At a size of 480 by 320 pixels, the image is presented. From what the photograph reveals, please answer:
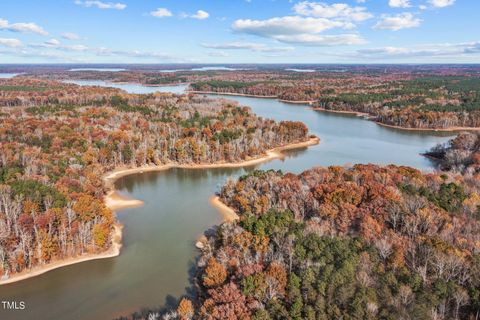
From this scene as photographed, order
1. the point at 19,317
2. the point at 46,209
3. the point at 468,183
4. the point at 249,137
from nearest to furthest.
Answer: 1. the point at 19,317
2. the point at 46,209
3. the point at 468,183
4. the point at 249,137

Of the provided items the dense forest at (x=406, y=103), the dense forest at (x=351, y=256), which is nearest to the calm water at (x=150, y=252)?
the dense forest at (x=351, y=256)

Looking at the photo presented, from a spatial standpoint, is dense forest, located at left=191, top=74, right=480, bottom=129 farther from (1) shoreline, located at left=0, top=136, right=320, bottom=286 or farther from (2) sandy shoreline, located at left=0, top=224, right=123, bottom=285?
(2) sandy shoreline, located at left=0, top=224, right=123, bottom=285

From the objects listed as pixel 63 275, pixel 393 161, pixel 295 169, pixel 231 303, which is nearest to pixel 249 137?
pixel 295 169

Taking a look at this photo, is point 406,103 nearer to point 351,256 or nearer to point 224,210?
point 224,210

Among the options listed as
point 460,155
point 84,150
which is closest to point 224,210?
point 84,150

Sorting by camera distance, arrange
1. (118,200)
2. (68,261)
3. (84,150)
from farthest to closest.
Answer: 1. (84,150)
2. (118,200)
3. (68,261)

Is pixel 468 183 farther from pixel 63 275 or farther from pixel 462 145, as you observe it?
pixel 63 275

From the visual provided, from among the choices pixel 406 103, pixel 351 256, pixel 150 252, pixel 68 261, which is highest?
pixel 406 103
